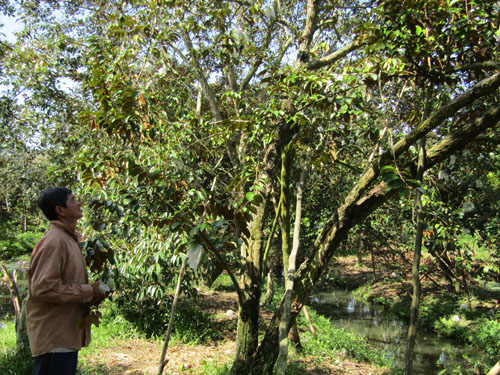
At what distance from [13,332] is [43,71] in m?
3.82

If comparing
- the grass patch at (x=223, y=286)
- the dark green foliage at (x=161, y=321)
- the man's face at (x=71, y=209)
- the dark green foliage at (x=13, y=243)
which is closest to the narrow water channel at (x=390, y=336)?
the grass patch at (x=223, y=286)

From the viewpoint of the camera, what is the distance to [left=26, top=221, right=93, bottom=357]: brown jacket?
1.85 metres

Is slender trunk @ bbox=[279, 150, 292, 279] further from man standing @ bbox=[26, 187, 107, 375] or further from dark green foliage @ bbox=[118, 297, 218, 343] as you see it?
dark green foliage @ bbox=[118, 297, 218, 343]

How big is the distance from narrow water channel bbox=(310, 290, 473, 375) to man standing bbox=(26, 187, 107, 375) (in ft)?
14.6

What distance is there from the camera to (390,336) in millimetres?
8273

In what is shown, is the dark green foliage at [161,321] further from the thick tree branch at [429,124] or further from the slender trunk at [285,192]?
the thick tree branch at [429,124]

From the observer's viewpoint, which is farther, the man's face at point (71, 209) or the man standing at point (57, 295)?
the man's face at point (71, 209)

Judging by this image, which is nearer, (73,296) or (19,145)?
(73,296)

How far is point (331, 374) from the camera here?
178 inches

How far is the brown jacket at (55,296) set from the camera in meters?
1.85

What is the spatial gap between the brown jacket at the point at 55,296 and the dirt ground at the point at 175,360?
2.23 m

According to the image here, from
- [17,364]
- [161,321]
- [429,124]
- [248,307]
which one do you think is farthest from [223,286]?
[429,124]

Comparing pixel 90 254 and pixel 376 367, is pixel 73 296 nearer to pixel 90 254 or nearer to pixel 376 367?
pixel 90 254

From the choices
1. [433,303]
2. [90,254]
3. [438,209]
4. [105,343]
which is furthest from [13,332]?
[433,303]
